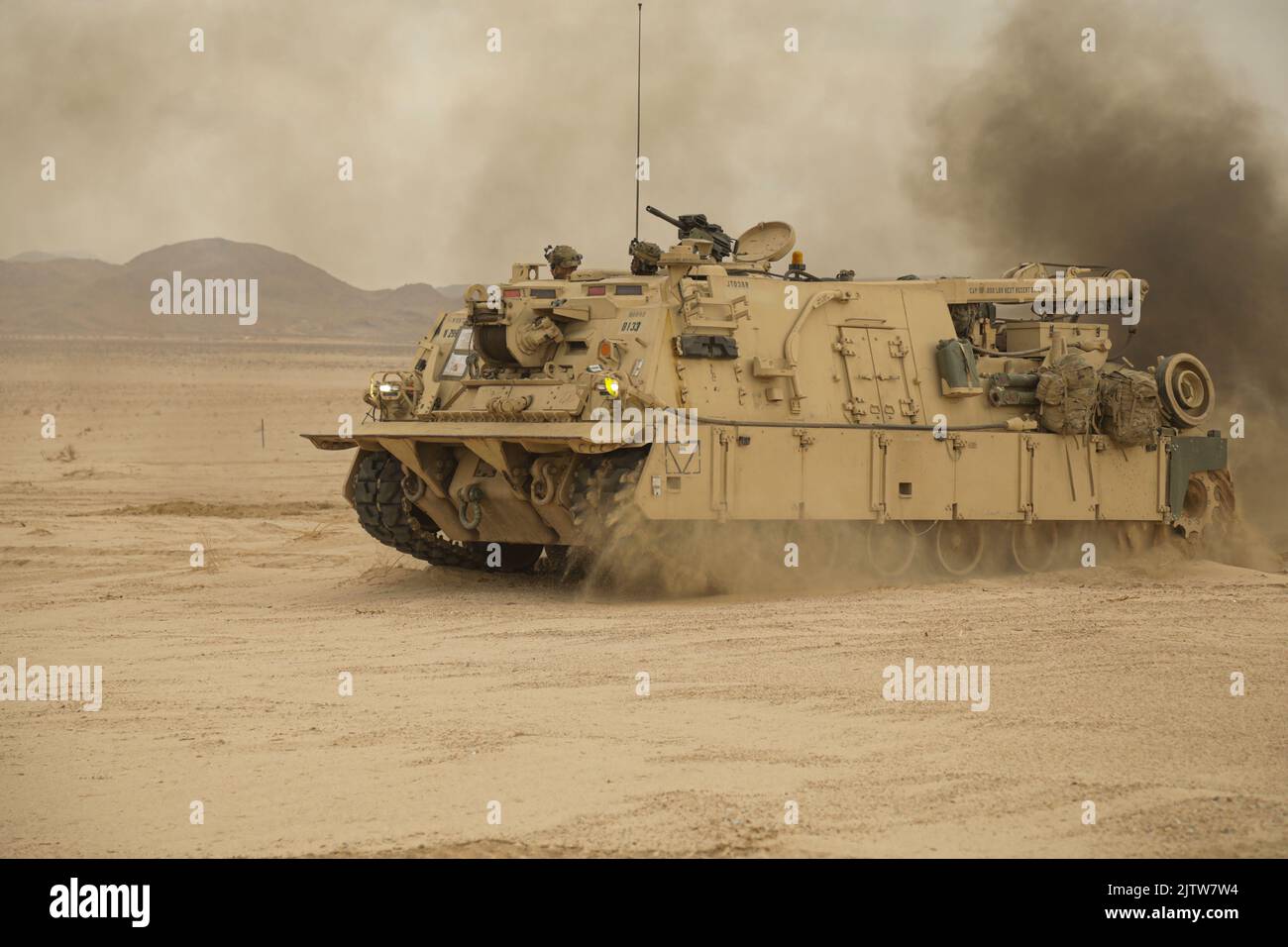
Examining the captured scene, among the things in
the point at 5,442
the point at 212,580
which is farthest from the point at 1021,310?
the point at 5,442

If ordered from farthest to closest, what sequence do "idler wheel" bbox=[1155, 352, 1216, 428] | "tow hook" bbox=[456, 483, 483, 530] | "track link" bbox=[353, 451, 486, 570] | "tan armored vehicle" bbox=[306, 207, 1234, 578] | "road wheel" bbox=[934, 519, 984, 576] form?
"idler wheel" bbox=[1155, 352, 1216, 428] → "road wheel" bbox=[934, 519, 984, 576] → "track link" bbox=[353, 451, 486, 570] → "tow hook" bbox=[456, 483, 483, 530] → "tan armored vehicle" bbox=[306, 207, 1234, 578]

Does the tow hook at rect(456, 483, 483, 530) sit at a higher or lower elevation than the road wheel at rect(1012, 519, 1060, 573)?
higher

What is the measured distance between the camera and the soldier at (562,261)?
16984mm

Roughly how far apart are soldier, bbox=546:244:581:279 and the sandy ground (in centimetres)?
285

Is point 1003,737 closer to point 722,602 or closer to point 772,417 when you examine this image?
point 722,602

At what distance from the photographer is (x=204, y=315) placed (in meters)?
97.2

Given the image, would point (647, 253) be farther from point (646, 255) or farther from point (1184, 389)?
point (1184, 389)

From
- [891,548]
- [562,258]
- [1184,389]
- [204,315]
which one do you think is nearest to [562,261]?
[562,258]

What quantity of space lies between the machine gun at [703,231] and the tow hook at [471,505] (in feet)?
11.8

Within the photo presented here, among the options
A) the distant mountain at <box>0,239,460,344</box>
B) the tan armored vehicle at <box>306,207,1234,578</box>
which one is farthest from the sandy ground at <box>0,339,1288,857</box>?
the distant mountain at <box>0,239,460,344</box>

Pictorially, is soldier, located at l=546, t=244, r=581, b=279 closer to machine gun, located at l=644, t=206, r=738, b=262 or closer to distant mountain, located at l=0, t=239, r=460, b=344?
machine gun, located at l=644, t=206, r=738, b=262

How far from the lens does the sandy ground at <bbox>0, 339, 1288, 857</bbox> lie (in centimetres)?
722

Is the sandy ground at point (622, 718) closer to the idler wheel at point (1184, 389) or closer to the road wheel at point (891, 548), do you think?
the road wheel at point (891, 548)

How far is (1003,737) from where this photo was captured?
880 centimetres
